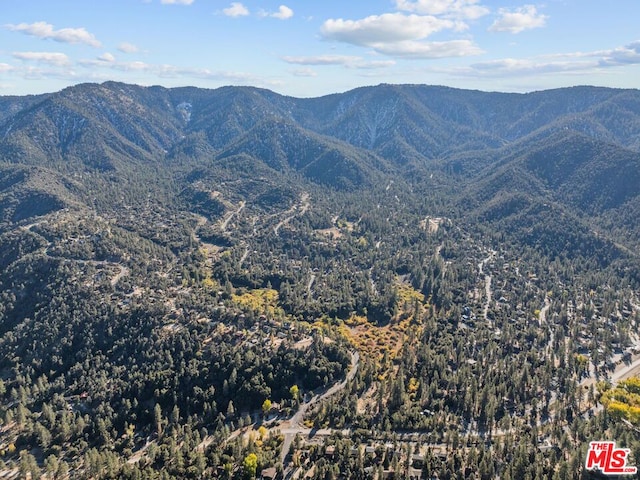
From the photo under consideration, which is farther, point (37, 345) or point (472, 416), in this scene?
point (37, 345)

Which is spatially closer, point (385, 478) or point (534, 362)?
point (385, 478)

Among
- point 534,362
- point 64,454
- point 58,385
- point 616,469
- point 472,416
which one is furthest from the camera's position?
point 534,362

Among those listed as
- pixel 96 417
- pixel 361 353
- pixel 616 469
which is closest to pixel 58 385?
pixel 96 417

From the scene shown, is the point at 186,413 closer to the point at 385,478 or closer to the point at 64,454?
the point at 64,454

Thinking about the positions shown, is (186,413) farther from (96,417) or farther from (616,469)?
(616,469)

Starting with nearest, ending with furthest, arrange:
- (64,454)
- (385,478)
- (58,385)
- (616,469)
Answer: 1. (616,469)
2. (385,478)
3. (64,454)
4. (58,385)

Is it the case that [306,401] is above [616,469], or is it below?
below

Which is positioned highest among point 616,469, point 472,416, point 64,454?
point 616,469

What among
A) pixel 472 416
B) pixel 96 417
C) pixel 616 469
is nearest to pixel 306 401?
pixel 472 416

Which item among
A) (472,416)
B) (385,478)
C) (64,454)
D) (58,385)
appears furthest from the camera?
(58,385)
